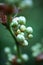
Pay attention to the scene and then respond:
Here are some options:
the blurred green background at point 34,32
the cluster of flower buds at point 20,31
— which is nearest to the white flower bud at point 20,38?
the cluster of flower buds at point 20,31

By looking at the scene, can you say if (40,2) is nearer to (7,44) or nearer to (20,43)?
(7,44)

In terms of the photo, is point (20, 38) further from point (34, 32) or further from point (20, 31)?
point (34, 32)

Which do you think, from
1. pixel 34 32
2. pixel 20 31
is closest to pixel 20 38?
pixel 20 31

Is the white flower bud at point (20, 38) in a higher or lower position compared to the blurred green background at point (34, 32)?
lower

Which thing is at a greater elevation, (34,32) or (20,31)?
(34,32)

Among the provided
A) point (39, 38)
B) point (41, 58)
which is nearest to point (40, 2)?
point (39, 38)

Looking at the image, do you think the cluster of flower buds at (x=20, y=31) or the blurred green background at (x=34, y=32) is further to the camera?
the blurred green background at (x=34, y=32)

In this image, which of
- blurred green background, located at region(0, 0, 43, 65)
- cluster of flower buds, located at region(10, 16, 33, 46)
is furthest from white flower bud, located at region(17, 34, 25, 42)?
blurred green background, located at region(0, 0, 43, 65)

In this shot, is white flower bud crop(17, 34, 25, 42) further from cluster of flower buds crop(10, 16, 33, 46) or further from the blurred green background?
the blurred green background

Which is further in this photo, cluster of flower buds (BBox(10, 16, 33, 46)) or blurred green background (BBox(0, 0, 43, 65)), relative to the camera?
blurred green background (BBox(0, 0, 43, 65))

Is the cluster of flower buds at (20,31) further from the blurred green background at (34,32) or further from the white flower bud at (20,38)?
the blurred green background at (34,32)

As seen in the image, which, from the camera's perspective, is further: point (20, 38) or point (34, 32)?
point (34, 32)
